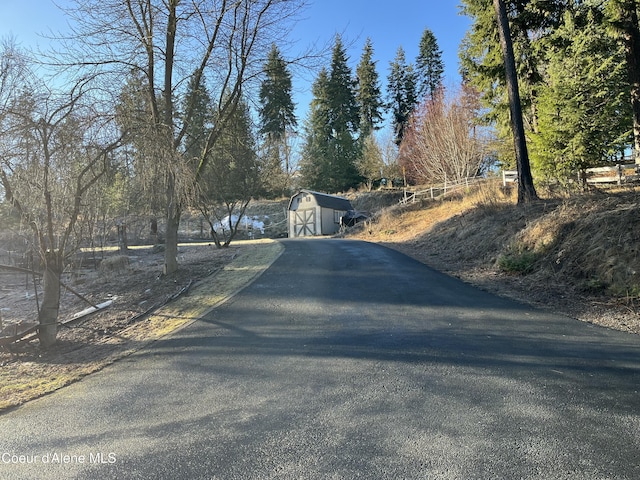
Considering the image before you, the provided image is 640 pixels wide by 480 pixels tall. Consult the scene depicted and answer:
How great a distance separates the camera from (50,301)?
650cm

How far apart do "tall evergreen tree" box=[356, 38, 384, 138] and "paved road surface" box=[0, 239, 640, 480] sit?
4962 cm

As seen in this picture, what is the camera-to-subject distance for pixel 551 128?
14.2m

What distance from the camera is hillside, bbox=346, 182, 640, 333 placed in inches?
271

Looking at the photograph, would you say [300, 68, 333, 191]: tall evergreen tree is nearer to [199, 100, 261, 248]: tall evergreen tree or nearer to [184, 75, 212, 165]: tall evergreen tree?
[199, 100, 261, 248]: tall evergreen tree

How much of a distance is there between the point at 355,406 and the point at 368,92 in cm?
5391

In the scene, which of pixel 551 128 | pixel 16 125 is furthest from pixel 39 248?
pixel 551 128

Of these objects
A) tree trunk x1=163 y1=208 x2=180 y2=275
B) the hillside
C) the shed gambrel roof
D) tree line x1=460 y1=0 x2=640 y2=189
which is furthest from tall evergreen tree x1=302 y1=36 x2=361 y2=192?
tree trunk x1=163 y1=208 x2=180 y2=275

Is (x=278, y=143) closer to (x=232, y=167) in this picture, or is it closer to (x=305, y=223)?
(x=305, y=223)

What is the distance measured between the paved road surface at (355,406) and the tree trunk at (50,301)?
2032 mm

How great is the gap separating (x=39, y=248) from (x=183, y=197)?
10.3ft

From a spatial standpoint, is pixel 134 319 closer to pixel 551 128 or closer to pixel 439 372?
pixel 439 372

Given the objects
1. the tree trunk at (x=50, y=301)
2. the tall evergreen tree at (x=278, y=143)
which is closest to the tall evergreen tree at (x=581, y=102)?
the tall evergreen tree at (x=278, y=143)

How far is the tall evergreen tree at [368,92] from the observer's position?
52812mm

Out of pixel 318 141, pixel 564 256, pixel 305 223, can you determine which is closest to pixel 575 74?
pixel 564 256
